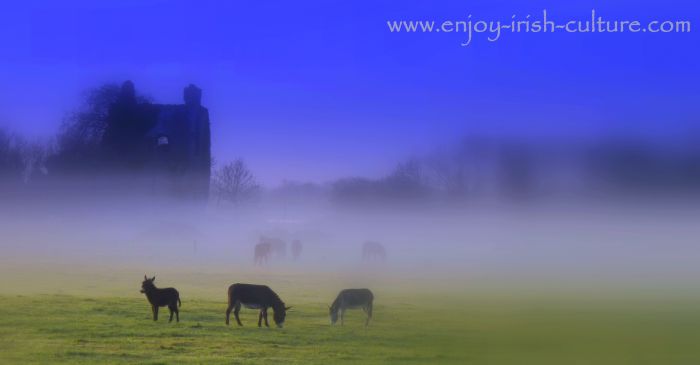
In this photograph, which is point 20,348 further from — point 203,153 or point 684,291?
point 684,291

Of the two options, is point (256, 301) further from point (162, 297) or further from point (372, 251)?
point (372, 251)

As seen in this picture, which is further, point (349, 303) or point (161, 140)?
point (161, 140)

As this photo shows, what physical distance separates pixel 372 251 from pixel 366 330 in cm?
1905

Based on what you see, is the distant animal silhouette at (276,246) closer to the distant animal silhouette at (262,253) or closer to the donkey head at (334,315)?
the distant animal silhouette at (262,253)

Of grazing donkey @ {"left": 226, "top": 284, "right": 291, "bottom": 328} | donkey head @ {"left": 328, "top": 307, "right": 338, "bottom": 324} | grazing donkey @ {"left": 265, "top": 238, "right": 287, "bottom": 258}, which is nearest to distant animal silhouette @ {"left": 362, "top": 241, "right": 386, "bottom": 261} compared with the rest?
grazing donkey @ {"left": 265, "top": 238, "right": 287, "bottom": 258}

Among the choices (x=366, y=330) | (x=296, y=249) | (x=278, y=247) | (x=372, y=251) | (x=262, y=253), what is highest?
(x=278, y=247)

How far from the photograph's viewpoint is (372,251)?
37.6m

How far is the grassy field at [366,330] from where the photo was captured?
12.7 meters

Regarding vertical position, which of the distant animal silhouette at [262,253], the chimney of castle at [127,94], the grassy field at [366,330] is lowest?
the grassy field at [366,330]

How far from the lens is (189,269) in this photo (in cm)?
3397

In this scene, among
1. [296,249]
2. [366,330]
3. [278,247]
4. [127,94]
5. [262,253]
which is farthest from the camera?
[278,247]

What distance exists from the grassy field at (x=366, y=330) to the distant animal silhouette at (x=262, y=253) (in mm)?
16557

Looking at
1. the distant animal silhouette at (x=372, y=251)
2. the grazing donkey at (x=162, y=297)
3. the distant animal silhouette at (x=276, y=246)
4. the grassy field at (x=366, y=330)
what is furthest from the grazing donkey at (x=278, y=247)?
the grazing donkey at (x=162, y=297)

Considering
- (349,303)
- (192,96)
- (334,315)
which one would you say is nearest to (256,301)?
(334,315)
